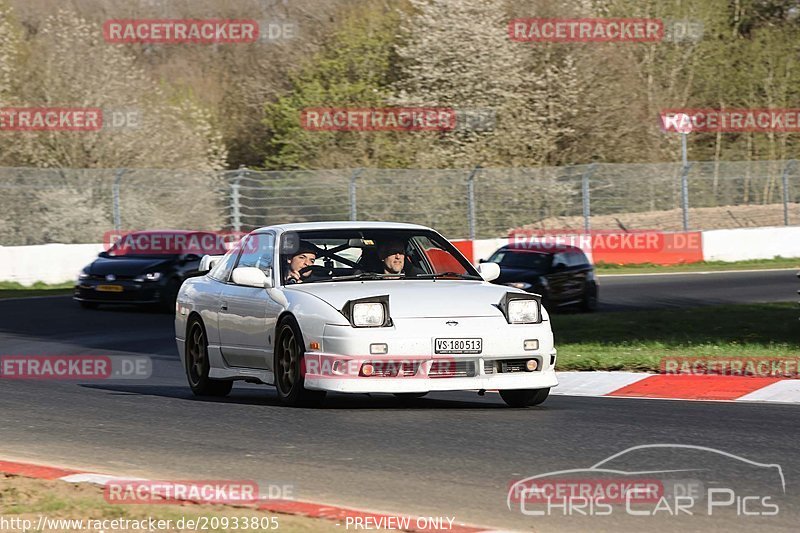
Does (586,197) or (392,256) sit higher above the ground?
(586,197)

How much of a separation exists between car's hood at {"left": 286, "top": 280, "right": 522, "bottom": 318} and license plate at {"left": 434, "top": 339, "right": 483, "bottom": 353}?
196 mm

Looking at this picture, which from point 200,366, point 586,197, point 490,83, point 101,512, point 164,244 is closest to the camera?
point 101,512

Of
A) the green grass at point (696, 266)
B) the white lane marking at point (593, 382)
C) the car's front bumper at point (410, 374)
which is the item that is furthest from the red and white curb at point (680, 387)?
the green grass at point (696, 266)

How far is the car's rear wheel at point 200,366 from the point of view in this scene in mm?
11797

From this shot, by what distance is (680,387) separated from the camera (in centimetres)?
1213

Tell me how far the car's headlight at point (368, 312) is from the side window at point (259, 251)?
4.51ft

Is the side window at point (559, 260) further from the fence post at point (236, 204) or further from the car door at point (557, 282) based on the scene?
the fence post at point (236, 204)

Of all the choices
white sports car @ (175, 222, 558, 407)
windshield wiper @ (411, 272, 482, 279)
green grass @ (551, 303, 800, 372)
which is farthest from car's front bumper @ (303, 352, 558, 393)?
green grass @ (551, 303, 800, 372)

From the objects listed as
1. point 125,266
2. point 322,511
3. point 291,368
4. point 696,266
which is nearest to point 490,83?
point 696,266

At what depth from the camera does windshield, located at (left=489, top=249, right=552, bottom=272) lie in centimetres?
2439

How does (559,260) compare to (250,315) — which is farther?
(559,260)

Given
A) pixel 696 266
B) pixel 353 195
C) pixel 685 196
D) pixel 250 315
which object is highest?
pixel 353 195

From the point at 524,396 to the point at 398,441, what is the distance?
6.73ft

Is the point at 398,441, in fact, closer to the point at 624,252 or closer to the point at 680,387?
the point at 680,387
